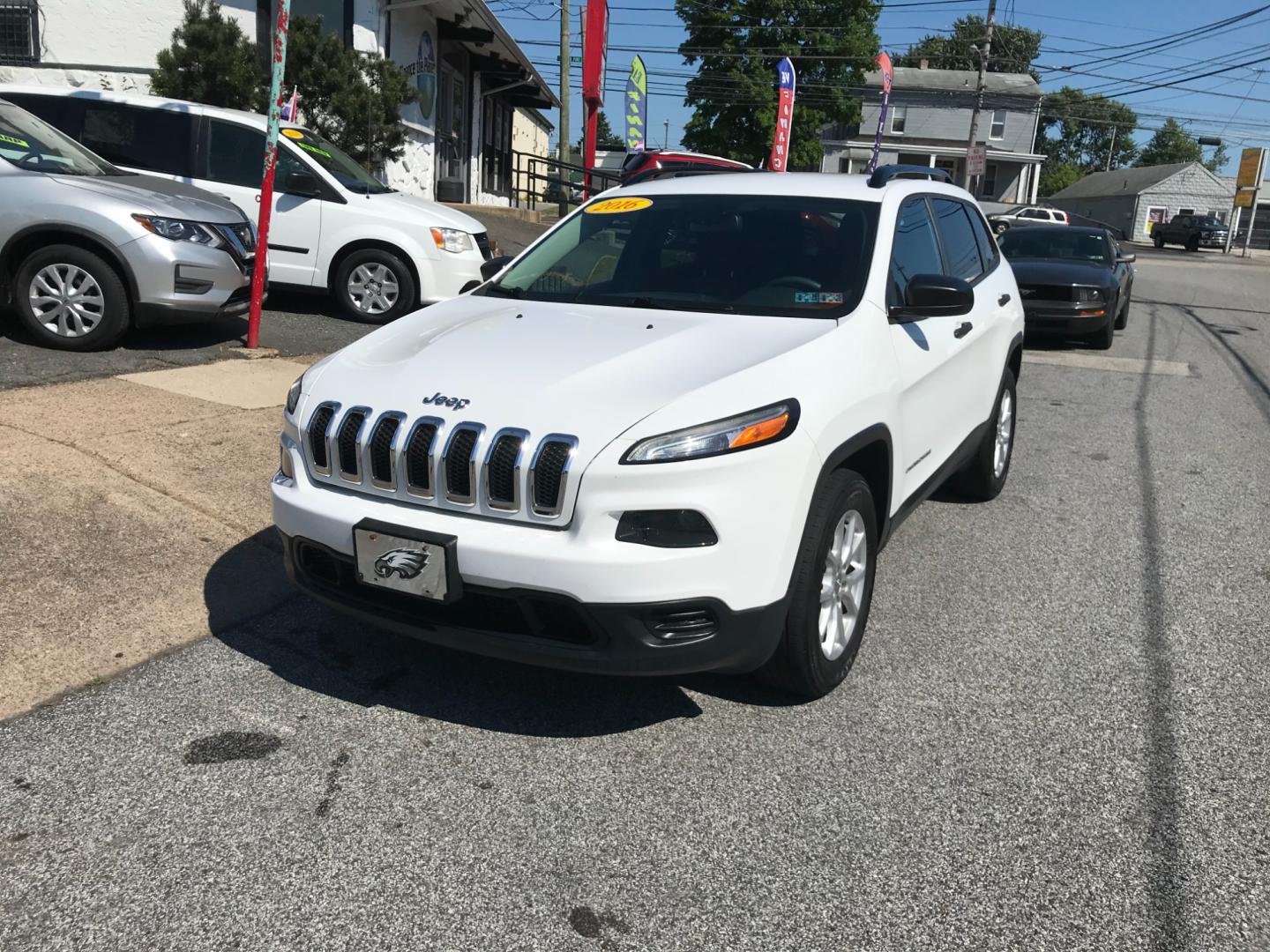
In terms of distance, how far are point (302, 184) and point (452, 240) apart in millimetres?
1443

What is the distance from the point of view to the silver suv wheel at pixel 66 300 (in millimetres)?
7418

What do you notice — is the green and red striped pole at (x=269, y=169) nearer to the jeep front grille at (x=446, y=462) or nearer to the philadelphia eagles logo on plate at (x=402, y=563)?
the jeep front grille at (x=446, y=462)

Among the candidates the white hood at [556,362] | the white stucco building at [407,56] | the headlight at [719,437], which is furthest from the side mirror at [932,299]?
the white stucco building at [407,56]

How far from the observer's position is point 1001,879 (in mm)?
2709

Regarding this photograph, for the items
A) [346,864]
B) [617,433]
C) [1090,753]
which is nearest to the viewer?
[346,864]

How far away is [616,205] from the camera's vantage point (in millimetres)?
4812

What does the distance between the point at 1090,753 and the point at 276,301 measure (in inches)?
377

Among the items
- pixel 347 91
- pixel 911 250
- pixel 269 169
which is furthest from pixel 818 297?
pixel 347 91

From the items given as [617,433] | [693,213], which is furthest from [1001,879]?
[693,213]

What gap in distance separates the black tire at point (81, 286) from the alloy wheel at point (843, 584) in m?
5.92

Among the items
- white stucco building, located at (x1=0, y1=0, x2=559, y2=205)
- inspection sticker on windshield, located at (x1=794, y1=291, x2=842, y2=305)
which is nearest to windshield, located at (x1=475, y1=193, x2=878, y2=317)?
inspection sticker on windshield, located at (x1=794, y1=291, x2=842, y2=305)

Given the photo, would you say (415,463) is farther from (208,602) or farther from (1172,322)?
(1172,322)

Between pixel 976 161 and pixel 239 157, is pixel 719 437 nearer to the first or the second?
pixel 239 157

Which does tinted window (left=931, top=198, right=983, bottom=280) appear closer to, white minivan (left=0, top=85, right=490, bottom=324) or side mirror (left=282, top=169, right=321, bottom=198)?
white minivan (left=0, top=85, right=490, bottom=324)
